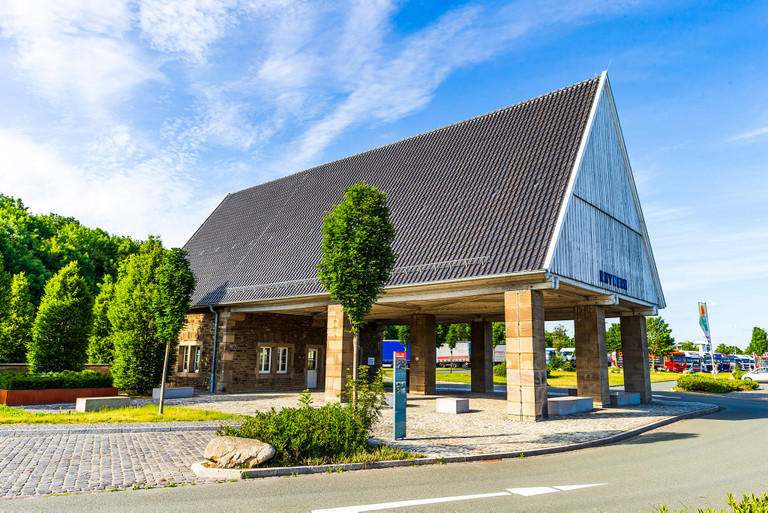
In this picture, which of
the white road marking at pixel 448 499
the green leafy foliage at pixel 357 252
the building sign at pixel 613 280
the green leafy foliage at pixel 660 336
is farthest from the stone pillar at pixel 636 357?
the green leafy foliage at pixel 660 336

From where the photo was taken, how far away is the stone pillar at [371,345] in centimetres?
3209

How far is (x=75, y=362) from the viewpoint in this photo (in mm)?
22266

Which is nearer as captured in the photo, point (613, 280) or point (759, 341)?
point (613, 280)

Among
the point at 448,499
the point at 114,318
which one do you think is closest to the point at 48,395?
the point at 114,318

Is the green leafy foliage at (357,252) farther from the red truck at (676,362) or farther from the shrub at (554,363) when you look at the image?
the red truck at (676,362)

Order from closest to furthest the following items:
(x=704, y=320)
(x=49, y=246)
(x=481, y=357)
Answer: (x=481, y=357)
(x=704, y=320)
(x=49, y=246)

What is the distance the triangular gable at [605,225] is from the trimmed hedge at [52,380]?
18.7 m

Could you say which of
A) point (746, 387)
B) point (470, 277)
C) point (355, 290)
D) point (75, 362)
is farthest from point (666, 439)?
point (746, 387)

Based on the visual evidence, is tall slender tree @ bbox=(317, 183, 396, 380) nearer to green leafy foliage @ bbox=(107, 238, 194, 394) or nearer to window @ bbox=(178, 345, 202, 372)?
green leafy foliage @ bbox=(107, 238, 194, 394)

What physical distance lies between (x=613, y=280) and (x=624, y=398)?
523 cm

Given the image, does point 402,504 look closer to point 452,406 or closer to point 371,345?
point 452,406

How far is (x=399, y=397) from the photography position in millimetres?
→ 11539

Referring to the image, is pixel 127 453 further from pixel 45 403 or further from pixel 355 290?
pixel 45 403

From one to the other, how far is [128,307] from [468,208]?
52.8 ft
